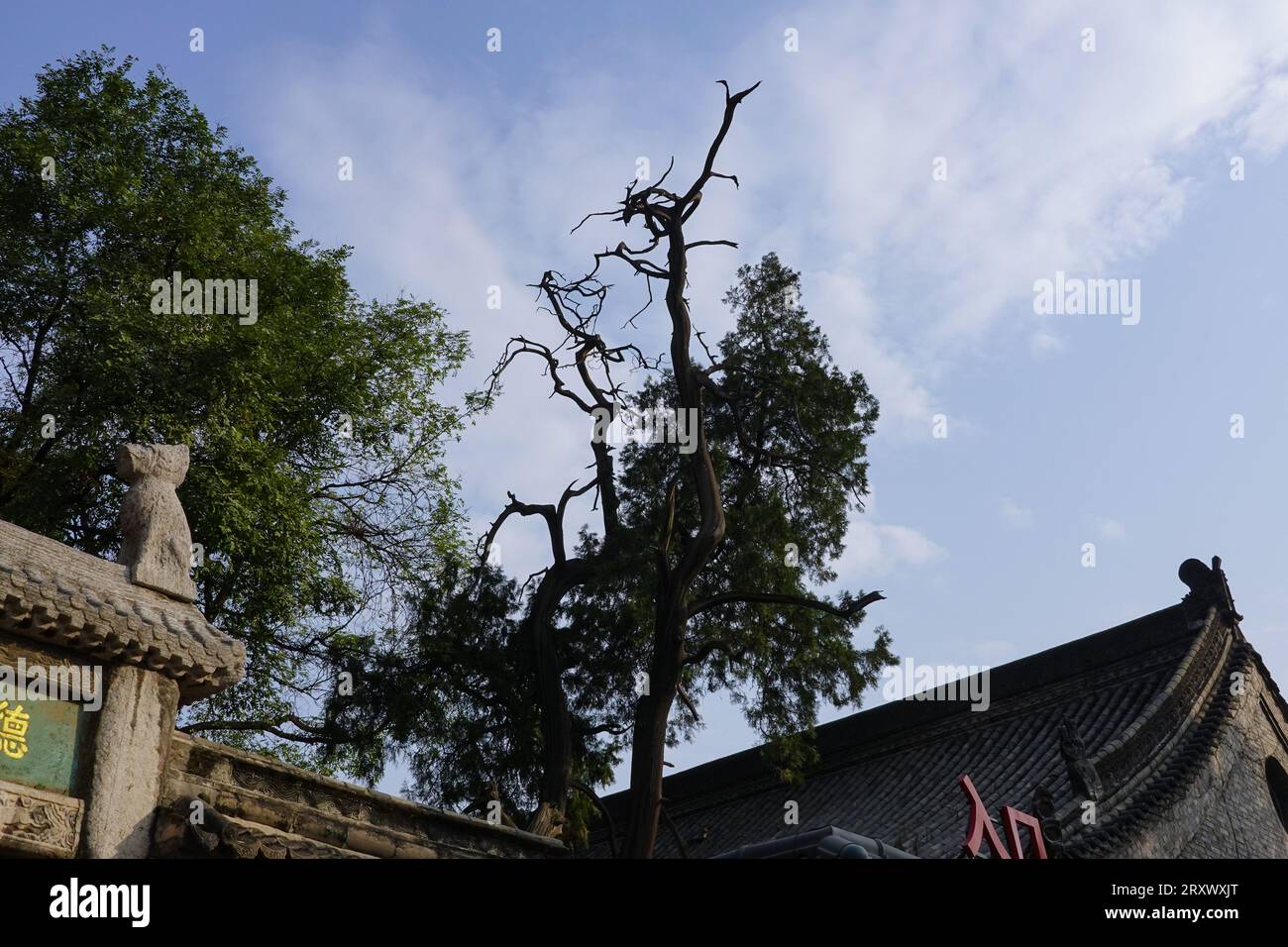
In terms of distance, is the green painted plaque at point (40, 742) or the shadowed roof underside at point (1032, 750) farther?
the shadowed roof underside at point (1032, 750)

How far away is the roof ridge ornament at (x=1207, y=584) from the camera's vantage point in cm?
1405

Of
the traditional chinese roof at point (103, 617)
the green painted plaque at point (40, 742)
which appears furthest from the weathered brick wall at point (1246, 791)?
the green painted plaque at point (40, 742)

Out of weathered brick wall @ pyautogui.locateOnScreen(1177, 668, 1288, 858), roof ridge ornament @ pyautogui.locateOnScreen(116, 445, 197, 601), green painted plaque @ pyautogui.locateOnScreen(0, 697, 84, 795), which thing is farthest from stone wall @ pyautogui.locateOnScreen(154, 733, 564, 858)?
weathered brick wall @ pyautogui.locateOnScreen(1177, 668, 1288, 858)

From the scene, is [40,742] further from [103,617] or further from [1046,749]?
[1046,749]

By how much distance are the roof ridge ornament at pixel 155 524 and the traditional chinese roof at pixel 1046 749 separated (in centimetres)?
558

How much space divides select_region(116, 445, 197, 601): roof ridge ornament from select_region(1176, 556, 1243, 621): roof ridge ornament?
1099cm

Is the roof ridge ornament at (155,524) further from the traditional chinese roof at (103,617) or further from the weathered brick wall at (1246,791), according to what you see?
the weathered brick wall at (1246,791)

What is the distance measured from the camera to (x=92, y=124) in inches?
501

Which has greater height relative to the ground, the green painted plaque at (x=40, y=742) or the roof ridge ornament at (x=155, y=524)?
the roof ridge ornament at (x=155, y=524)

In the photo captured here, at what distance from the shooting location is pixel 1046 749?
1377cm

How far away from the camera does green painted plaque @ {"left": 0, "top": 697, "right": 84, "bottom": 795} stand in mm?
6062

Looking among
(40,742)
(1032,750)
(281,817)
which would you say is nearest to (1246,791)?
(1032,750)

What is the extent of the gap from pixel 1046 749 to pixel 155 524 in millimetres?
→ 10016
